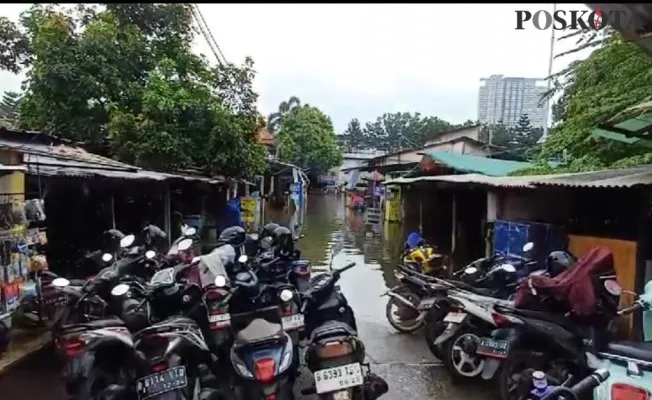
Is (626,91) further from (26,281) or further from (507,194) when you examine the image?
(26,281)

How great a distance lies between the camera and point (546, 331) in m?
4.27

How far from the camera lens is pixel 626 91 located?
406 inches

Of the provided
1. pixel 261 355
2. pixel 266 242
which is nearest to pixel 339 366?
pixel 261 355

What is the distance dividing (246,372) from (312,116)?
41427 mm

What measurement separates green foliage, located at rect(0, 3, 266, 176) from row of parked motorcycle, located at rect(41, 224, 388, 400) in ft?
23.7

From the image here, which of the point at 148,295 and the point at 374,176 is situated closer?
the point at 148,295

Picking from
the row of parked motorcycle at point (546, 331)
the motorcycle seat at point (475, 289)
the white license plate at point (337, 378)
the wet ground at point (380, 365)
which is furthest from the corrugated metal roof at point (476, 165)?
the white license plate at point (337, 378)

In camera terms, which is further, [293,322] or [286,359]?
[293,322]

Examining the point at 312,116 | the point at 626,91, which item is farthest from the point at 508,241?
the point at 312,116

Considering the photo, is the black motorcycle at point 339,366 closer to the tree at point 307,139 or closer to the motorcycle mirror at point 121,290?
the motorcycle mirror at point 121,290

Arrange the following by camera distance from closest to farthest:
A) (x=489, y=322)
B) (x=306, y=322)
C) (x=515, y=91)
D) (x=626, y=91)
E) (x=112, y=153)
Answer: (x=489, y=322) → (x=306, y=322) → (x=626, y=91) → (x=112, y=153) → (x=515, y=91)

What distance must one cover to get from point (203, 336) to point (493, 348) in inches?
90.6

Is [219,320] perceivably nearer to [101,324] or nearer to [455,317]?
[101,324]

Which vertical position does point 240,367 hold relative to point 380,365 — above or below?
above
